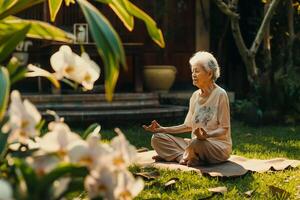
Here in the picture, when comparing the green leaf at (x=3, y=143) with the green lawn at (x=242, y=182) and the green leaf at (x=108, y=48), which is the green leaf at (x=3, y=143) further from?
the green lawn at (x=242, y=182)

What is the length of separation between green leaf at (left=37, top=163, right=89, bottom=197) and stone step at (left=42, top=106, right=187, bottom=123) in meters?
7.53

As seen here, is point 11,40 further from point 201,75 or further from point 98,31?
point 201,75

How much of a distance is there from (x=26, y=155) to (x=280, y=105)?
8.73 m

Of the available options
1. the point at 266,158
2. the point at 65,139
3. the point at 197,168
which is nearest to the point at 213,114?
the point at 197,168

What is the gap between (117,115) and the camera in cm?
941

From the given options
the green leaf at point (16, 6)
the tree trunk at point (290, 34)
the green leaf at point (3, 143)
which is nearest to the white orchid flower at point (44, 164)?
the green leaf at point (3, 143)

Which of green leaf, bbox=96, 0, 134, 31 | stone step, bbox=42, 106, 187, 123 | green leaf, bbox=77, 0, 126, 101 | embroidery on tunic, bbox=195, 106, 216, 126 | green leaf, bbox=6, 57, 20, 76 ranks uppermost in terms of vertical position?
green leaf, bbox=96, 0, 134, 31

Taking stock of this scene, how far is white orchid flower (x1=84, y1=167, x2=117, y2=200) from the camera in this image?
1.48 metres

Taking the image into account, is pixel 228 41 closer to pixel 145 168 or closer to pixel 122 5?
pixel 145 168

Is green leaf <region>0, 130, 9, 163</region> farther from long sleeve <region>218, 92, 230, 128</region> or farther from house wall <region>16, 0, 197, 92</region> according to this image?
house wall <region>16, 0, 197, 92</region>

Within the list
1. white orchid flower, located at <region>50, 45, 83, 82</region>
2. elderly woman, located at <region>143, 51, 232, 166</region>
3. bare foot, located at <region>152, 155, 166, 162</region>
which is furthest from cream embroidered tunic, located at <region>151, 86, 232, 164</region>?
white orchid flower, located at <region>50, 45, 83, 82</region>

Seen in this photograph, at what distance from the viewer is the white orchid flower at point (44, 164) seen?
4.92 ft

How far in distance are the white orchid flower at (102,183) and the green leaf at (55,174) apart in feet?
0.11

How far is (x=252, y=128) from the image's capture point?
9.60m
